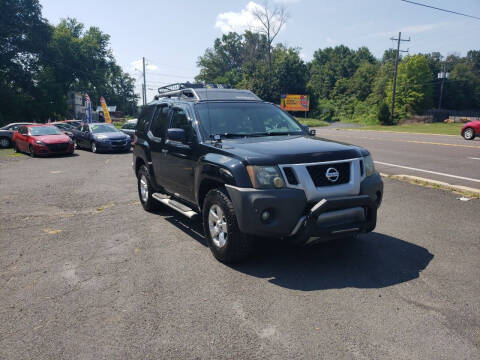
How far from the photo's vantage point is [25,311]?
3.56 metres

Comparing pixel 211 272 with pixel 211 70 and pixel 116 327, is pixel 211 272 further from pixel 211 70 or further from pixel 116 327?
pixel 211 70

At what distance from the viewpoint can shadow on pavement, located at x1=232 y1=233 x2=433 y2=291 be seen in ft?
13.3

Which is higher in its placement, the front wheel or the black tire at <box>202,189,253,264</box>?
the front wheel

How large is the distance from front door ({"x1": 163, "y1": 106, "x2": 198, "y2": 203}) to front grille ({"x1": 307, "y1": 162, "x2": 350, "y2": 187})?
166 centimetres

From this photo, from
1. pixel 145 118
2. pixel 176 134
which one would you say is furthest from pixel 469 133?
pixel 176 134

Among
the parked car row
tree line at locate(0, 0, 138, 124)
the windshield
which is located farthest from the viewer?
tree line at locate(0, 0, 138, 124)

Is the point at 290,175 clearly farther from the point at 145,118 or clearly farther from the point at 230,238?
the point at 145,118

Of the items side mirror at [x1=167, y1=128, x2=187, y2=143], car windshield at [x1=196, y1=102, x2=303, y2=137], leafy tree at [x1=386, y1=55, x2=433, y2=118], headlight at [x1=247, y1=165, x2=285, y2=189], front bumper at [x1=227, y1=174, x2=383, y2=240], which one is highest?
leafy tree at [x1=386, y1=55, x2=433, y2=118]

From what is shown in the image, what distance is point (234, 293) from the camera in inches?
151

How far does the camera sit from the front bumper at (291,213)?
393 cm

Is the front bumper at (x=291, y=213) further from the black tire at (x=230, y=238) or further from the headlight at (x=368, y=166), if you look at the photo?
the headlight at (x=368, y=166)

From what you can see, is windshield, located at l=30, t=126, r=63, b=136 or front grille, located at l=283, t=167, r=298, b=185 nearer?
front grille, located at l=283, t=167, r=298, b=185

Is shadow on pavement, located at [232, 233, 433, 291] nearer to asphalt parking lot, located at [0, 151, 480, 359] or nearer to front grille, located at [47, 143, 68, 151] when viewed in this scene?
asphalt parking lot, located at [0, 151, 480, 359]

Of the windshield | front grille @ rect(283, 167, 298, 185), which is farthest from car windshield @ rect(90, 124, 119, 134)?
front grille @ rect(283, 167, 298, 185)
